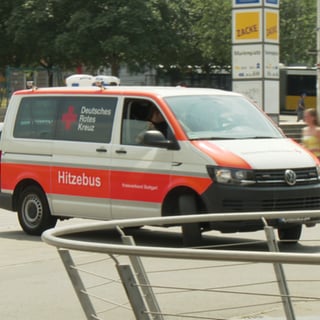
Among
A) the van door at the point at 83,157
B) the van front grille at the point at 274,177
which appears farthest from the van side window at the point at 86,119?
the van front grille at the point at 274,177

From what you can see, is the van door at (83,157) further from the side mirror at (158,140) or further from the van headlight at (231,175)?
the van headlight at (231,175)

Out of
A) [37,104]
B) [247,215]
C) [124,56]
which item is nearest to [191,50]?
[124,56]

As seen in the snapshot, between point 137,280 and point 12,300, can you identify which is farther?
point 12,300

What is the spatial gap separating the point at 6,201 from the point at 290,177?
4.38 metres

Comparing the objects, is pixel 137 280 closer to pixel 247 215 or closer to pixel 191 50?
pixel 247 215

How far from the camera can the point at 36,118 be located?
12.5 m

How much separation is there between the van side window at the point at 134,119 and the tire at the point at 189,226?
1.05 meters

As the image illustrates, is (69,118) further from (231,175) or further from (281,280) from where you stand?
(281,280)

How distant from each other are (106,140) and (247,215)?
7.77 metres

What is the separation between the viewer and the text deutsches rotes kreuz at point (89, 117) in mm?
11641

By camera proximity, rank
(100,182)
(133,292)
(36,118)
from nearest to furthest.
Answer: (133,292)
(100,182)
(36,118)

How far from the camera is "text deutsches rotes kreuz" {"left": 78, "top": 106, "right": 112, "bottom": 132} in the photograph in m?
11.6

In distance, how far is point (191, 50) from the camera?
52938 millimetres

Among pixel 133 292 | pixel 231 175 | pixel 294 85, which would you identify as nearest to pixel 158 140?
pixel 231 175
